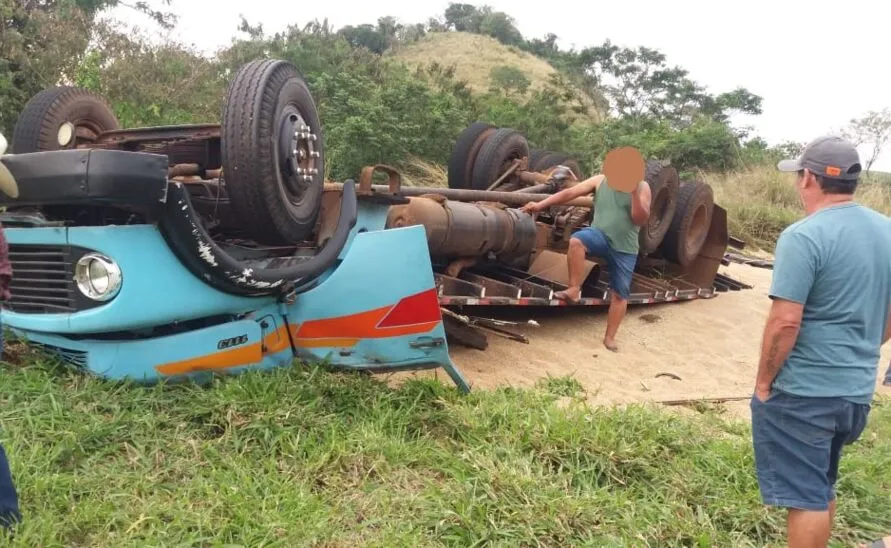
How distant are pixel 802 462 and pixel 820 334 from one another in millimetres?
399

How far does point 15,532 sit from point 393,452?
4.12 ft

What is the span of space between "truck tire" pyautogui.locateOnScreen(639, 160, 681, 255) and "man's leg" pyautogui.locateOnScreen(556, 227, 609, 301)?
986 millimetres

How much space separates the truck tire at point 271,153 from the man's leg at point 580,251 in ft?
8.24

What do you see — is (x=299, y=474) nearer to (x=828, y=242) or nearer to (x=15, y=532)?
(x=15, y=532)

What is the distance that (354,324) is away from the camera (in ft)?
10.4

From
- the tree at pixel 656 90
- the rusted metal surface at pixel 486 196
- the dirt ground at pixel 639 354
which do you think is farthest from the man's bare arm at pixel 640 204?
the tree at pixel 656 90

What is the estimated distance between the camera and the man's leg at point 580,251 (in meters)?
5.37

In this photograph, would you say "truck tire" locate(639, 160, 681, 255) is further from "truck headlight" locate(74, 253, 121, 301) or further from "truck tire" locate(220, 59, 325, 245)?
"truck headlight" locate(74, 253, 121, 301)

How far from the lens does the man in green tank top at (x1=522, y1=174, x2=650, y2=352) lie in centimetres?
533

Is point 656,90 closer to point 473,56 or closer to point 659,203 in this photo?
point 473,56

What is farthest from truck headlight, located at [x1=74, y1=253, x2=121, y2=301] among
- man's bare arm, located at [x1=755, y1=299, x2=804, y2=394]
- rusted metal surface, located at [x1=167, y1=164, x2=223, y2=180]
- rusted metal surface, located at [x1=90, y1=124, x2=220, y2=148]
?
man's bare arm, located at [x1=755, y1=299, x2=804, y2=394]

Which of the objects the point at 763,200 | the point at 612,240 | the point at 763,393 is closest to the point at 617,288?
the point at 612,240

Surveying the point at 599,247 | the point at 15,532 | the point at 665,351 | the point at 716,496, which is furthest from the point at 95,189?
the point at 665,351

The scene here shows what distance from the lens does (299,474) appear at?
8.39ft
